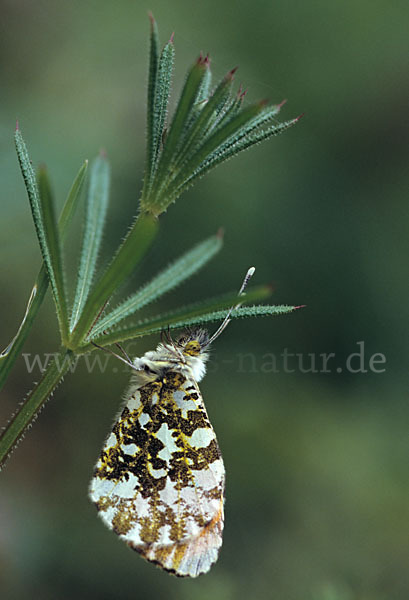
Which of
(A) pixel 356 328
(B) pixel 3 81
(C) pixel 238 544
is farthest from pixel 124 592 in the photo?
(B) pixel 3 81

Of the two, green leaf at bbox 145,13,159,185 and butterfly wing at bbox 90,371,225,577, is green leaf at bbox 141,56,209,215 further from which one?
butterfly wing at bbox 90,371,225,577

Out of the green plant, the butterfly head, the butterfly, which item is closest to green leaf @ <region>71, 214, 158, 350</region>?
the green plant

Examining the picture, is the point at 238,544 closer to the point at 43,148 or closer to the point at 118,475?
the point at 118,475

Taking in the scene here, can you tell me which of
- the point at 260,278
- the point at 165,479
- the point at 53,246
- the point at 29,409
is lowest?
the point at 29,409

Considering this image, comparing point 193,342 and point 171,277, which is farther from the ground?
point 193,342

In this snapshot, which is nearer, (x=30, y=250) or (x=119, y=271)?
(x=119, y=271)

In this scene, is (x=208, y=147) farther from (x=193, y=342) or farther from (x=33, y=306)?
(x=193, y=342)

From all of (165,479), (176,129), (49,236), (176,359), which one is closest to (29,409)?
(49,236)
